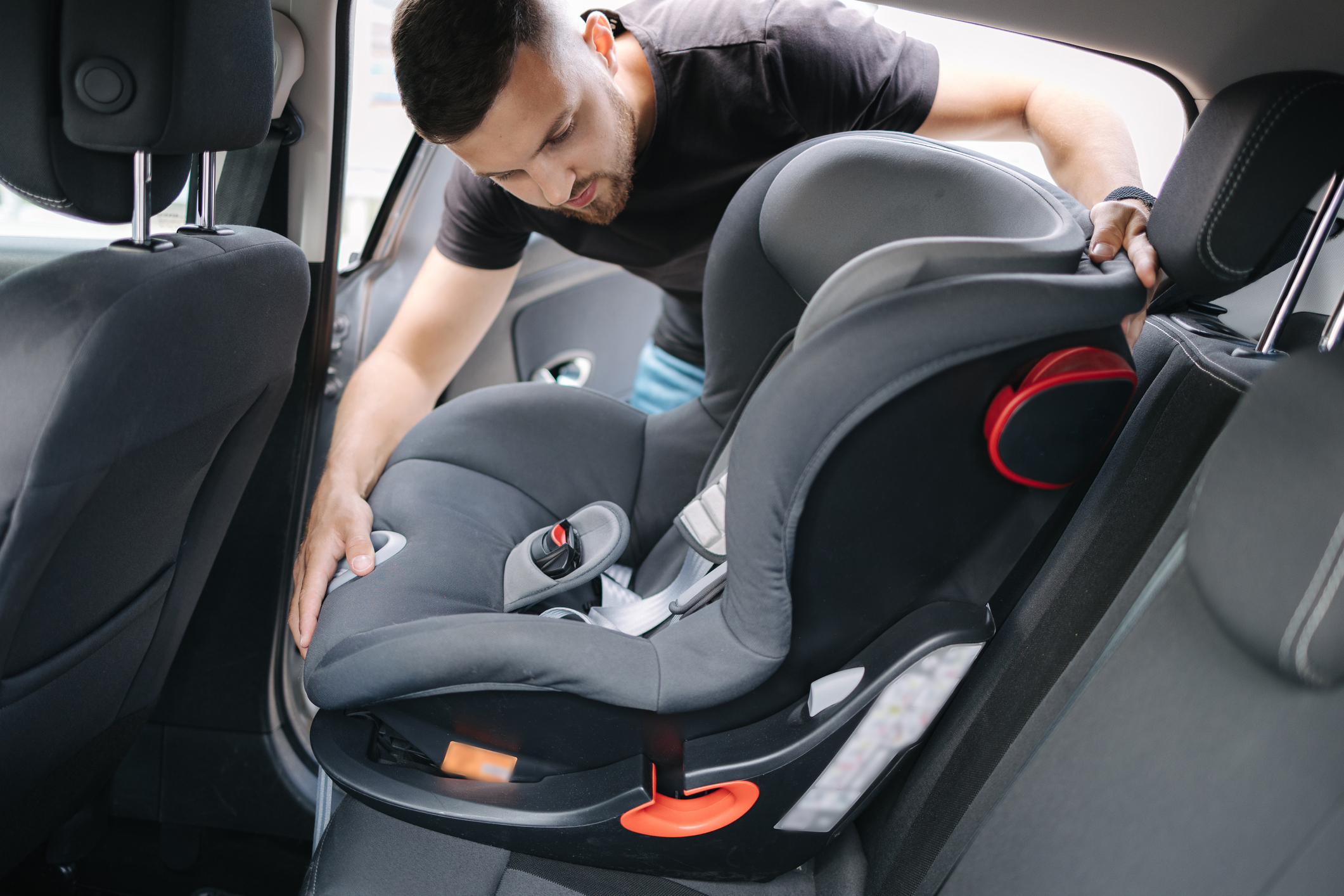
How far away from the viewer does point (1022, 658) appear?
32.4 inches

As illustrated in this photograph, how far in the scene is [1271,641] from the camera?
22.7 inches

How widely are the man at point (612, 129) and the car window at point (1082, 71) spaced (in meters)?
0.03

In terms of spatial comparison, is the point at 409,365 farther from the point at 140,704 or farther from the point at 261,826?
the point at 261,826

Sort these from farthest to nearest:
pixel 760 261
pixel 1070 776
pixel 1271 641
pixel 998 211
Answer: pixel 760 261 < pixel 998 211 < pixel 1070 776 < pixel 1271 641

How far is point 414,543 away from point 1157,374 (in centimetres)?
85

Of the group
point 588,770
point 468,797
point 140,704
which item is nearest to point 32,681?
point 140,704

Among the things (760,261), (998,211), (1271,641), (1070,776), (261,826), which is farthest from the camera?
(261,826)

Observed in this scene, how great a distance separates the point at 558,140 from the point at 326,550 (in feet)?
2.19

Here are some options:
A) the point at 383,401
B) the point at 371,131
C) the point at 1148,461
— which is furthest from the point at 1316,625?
the point at 371,131

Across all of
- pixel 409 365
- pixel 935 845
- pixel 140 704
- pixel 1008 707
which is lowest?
pixel 140 704

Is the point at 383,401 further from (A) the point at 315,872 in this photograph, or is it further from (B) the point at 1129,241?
(B) the point at 1129,241

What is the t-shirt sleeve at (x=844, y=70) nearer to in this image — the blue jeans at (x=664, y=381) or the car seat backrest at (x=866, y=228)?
the car seat backrest at (x=866, y=228)

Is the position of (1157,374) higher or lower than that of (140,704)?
higher

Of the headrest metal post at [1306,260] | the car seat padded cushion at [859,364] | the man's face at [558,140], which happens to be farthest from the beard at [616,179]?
the headrest metal post at [1306,260]
